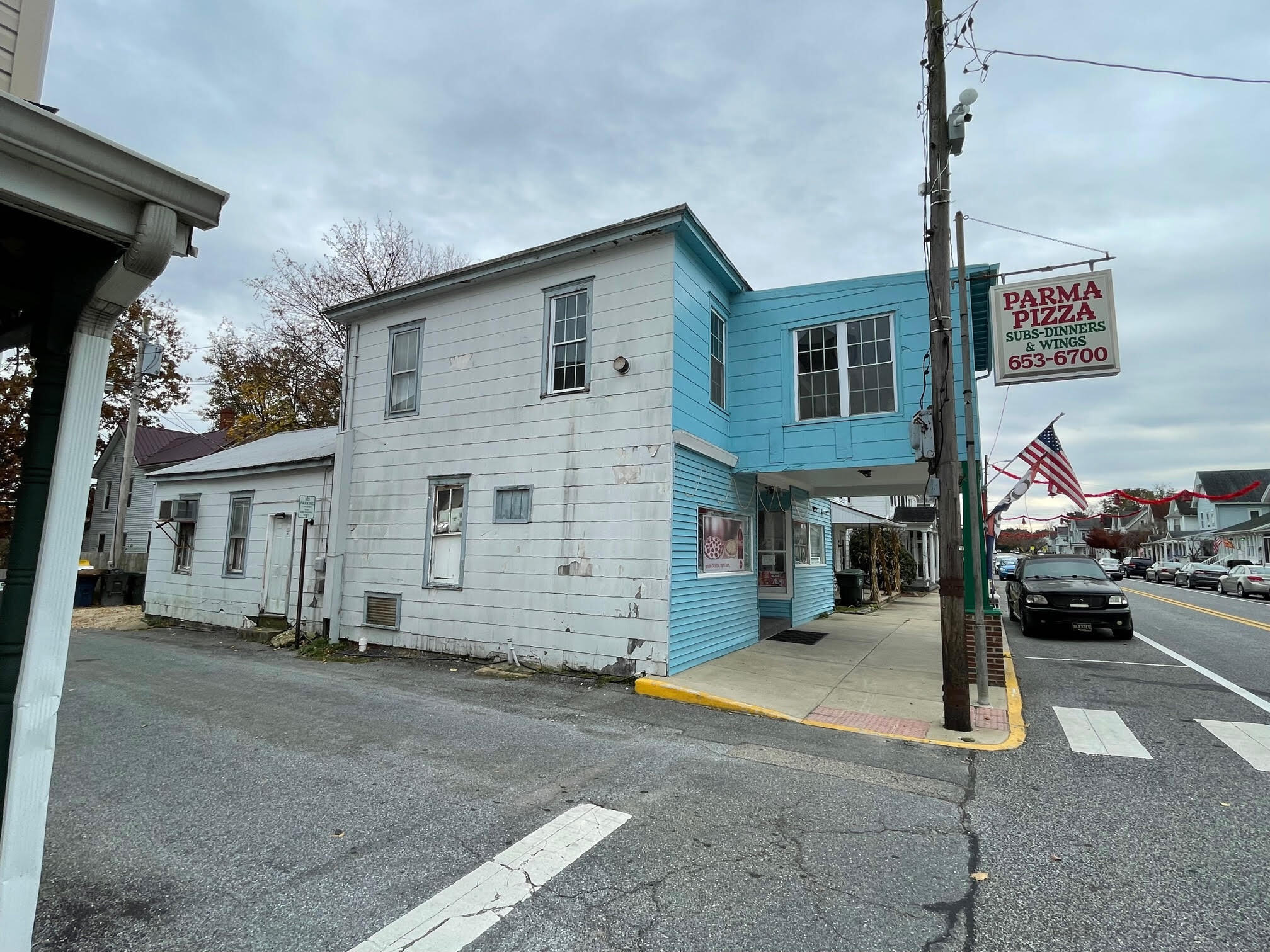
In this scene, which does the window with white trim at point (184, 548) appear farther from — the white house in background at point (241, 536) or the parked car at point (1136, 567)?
the parked car at point (1136, 567)

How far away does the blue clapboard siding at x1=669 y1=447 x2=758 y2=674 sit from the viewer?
28.3 ft

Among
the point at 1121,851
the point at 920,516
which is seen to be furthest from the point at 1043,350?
the point at 920,516

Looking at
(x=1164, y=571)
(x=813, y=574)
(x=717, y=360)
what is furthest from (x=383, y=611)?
(x=1164, y=571)

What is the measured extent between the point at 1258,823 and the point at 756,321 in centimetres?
818

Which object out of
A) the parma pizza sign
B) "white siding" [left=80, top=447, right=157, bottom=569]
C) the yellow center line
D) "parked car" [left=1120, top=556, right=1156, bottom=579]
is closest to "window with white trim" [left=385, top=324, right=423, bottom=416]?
the parma pizza sign

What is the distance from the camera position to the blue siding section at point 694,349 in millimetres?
8961

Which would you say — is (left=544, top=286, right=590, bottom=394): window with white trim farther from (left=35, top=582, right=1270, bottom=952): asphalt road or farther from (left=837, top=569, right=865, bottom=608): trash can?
(left=837, top=569, right=865, bottom=608): trash can

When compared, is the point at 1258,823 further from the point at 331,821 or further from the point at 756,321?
the point at 756,321

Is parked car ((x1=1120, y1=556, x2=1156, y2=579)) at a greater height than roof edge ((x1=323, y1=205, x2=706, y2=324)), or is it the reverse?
roof edge ((x1=323, y1=205, x2=706, y2=324))

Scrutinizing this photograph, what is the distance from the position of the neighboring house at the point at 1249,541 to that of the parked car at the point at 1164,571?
2.81 meters

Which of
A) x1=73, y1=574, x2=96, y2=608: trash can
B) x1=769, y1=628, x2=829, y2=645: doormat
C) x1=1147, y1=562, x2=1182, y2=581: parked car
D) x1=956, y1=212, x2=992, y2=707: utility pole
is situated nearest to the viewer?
x1=956, y1=212, x2=992, y2=707: utility pole

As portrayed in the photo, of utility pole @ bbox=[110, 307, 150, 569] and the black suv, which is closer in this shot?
the black suv

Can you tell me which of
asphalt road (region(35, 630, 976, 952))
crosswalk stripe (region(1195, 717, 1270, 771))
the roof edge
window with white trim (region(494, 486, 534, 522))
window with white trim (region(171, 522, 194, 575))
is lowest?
asphalt road (region(35, 630, 976, 952))

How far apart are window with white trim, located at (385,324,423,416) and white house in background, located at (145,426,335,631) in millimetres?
1972
